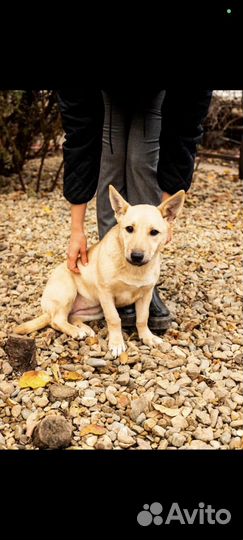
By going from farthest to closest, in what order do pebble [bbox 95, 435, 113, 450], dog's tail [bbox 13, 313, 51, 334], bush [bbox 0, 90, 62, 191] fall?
bush [bbox 0, 90, 62, 191], dog's tail [bbox 13, 313, 51, 334], pebble [bbox 95, 435, 113, 450]

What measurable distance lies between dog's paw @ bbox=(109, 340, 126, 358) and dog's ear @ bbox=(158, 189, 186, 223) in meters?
0.68

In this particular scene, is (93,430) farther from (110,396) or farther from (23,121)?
(23,121)

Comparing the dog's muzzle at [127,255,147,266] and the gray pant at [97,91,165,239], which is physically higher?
the gray pant at [97,91,165,239]

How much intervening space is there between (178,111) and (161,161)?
0.92 ft

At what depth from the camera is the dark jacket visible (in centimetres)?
276

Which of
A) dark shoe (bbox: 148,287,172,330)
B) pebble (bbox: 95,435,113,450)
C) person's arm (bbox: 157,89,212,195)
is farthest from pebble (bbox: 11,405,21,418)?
person's arm (bbox: 157,89,212,195)

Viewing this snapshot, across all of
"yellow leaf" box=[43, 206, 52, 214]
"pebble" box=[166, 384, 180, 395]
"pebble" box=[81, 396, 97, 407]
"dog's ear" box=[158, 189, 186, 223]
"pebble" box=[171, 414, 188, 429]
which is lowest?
"pebble" box=[171, 414, 188, 429]

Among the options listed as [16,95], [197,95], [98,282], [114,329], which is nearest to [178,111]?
[197,95]

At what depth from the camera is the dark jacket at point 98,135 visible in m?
2.76

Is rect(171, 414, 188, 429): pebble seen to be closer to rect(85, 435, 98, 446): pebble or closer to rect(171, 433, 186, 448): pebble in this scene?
rect(171, 433, 186, 448): pebble

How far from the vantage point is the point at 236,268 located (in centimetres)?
398

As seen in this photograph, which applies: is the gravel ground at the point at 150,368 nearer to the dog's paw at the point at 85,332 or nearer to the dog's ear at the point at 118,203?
the dog's paw at the point at 85,332

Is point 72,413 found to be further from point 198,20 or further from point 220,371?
point 198,20

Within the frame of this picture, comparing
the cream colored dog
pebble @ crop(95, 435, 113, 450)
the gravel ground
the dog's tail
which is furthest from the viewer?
the dog's tail
